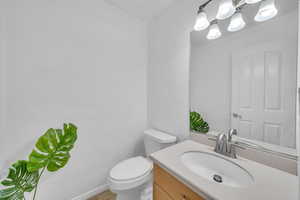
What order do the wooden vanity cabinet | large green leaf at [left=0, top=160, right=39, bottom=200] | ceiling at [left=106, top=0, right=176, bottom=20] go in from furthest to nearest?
1. ceiling at [left=106, top=0, right=176, bottom=20]
2. large green leaf at [left=0, top=160, right=39, bottom=200]
3. the wooden vanity cabinet

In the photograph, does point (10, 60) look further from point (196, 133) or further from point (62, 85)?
point (196, 133)

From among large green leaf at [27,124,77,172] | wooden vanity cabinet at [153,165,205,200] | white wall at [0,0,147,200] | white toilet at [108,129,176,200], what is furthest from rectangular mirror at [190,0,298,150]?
large green leaf at [27,124,77,172]

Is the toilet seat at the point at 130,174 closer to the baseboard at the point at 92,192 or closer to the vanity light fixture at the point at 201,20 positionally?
the baseboard at the point at 92,192

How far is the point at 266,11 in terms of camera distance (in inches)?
28.8

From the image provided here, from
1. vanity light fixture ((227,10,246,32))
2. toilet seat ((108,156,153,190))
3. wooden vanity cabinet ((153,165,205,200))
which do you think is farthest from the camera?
toilet seat ((108,156,153,190))

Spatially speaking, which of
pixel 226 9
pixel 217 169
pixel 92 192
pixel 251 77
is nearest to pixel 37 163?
pixel 92 192

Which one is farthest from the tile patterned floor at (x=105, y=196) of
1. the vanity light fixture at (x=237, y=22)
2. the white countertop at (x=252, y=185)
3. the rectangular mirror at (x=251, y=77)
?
the vanity light fixture at (x=237, y=22)

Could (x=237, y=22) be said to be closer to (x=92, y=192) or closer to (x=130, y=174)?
(x=130, y=174)

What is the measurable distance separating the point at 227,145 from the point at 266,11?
91cm

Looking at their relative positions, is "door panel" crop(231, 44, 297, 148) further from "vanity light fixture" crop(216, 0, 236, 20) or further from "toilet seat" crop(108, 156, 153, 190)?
"toilet seat" crop(108, 156, 153, 190)

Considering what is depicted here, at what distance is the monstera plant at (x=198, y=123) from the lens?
42.9 inches

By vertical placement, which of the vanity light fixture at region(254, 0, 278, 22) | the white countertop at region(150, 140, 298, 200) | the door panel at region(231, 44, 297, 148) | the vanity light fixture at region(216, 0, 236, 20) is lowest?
the white countertop at region(150, 140, 298, 200)

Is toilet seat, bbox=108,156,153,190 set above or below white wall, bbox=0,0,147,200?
below

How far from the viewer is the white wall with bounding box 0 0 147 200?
3.04 ft
